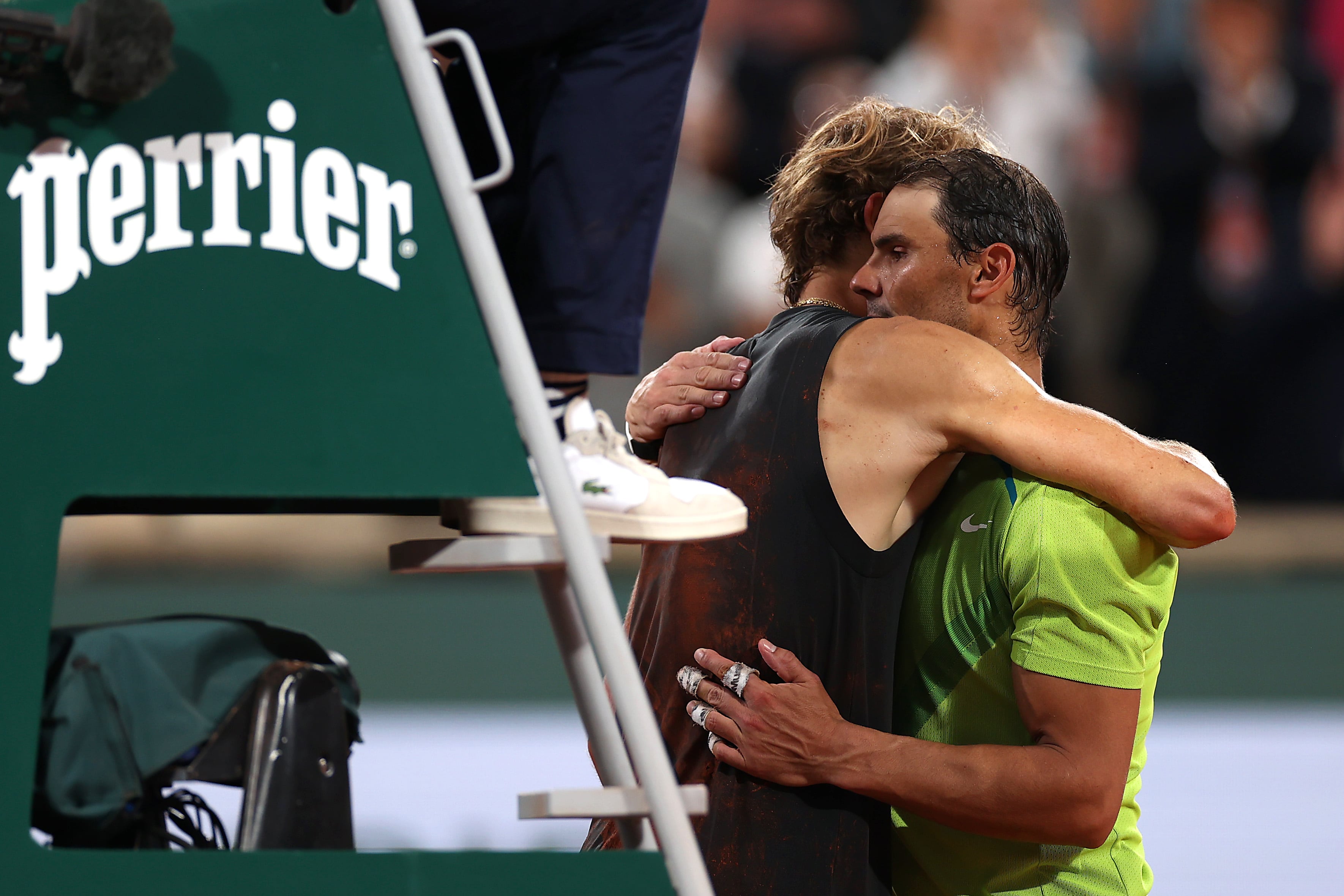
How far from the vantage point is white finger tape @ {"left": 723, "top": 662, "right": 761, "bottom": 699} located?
2.19m

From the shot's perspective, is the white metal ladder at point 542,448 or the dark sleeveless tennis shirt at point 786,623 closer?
the white metal ladder at point 542,448

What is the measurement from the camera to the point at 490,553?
147 centimetres

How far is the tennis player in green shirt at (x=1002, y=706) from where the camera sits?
2.13 m

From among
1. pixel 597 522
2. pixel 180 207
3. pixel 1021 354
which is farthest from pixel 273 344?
pixel 1021 354

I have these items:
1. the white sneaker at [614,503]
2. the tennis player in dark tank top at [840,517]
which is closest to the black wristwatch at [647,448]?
the tennis player in dark tank top at [840,517]

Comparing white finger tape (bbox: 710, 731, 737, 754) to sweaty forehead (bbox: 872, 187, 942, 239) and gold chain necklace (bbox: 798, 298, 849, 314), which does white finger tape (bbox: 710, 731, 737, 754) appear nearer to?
gold chain necklace (bbox: 798, 298, 849, 314)

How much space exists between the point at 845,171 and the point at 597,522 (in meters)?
1.23

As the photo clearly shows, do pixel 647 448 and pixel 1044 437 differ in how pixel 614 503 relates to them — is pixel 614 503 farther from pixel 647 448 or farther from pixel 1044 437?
pixel 647 448

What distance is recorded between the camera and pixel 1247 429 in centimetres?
717

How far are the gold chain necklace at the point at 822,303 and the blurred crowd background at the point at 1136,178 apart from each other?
419 cm

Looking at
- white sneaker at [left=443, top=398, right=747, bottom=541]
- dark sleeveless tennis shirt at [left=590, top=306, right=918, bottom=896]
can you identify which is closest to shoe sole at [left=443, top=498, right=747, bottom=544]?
white sneaker at [left=443, top=398, right=747, bottom=541]

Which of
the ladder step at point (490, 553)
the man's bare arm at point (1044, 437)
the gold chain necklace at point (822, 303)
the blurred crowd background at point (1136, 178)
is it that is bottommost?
the ladder step at point (490, 553)

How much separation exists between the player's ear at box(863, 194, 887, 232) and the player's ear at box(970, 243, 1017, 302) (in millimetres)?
208

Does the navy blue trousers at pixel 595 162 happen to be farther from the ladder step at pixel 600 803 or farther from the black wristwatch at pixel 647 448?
the black wristwatch at pixel 647 448
